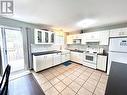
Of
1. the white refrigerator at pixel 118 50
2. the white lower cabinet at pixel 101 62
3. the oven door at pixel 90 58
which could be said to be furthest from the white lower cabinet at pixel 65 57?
the white refrigerator at pixel 118 50

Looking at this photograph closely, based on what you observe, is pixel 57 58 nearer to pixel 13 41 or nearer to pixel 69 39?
pixel 69 39

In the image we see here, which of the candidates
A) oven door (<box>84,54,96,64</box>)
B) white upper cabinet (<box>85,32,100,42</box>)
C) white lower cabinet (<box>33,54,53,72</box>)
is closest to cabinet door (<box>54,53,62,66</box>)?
white lower cabinet (<box>33,54,53,72</box>)

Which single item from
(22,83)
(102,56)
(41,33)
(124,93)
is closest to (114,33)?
(102,56)

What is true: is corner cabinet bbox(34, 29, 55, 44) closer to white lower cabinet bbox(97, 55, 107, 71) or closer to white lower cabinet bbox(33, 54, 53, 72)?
white lower cabinet bbox(33, 54, 53, 72)

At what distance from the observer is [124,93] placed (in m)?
0.75

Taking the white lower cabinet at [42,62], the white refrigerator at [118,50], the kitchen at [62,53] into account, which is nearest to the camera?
the kitchen at [62,53]

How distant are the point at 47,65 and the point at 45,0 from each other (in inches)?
113

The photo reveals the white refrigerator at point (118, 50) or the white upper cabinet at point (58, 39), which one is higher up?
the white upper cabinet at point (58, 39)

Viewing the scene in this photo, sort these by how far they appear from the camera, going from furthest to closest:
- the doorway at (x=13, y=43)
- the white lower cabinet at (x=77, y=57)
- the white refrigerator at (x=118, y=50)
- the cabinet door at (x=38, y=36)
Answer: the white lower cabinet at (x=77, y=57)
the cabinet door at (x=38, y=36)
the doorway at (x=13, y=43)
the white refrigerator at (x=118, y=50)

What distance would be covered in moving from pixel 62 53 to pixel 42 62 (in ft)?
5.10

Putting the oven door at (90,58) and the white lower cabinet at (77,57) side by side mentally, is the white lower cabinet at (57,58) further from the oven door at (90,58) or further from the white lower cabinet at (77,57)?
the oven door at (90,58)

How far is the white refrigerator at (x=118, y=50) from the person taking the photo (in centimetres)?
251

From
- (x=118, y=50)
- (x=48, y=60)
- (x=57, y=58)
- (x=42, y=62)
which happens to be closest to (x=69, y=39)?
(x=57, y=58)

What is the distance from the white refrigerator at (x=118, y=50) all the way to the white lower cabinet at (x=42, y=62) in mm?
2868
